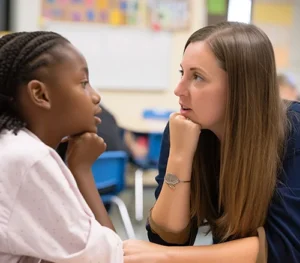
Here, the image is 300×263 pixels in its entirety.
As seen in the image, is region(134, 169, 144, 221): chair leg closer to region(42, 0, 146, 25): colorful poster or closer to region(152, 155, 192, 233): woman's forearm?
region(42, 0, 146, 25): colorful poster

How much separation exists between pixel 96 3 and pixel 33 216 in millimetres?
3925

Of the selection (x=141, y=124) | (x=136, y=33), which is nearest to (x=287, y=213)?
(x=141, y=124)

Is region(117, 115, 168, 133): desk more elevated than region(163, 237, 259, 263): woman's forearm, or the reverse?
region(163, 237, 259, 263): woman's forearm

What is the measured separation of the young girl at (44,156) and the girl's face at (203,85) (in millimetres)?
232

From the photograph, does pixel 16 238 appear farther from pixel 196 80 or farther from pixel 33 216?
pixel 196 80

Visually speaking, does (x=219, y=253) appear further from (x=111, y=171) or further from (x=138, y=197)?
(x=138, y=197)

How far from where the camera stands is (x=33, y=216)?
84cm

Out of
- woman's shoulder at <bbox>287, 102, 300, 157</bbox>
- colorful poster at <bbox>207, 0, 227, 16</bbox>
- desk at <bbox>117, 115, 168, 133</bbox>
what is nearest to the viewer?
woman's shoulder at <bbox>287, 102, 300, 157</bbox>

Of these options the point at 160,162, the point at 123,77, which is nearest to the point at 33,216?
the point at 160,162

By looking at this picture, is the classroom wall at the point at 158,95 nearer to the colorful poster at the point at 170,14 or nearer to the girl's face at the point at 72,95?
the colorful poster at the point at 170,14

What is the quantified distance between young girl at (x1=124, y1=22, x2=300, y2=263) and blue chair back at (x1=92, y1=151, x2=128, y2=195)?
4.91 ft

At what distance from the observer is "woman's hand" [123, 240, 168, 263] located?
3.41ft

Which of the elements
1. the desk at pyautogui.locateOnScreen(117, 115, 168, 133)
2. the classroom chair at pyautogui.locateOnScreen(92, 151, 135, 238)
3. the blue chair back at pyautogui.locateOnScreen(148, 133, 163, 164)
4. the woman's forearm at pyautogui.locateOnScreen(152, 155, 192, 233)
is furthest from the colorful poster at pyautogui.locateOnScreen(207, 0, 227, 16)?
the woman's forearm at pyautogui.locateOnScreen(152, 155, 192, 233)

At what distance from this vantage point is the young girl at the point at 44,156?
0.83 metres
